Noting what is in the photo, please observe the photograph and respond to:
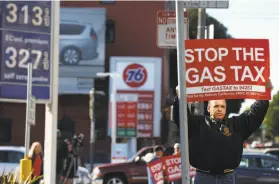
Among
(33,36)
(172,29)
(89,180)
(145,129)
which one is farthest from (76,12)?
(172,29)

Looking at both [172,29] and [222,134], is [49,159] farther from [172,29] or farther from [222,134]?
[222,134]

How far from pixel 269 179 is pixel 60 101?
25848 millimetres

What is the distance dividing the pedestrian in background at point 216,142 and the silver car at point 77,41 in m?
34.3

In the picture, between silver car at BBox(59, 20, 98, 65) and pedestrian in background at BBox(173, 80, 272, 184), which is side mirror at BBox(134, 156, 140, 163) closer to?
pedestrian in background at BBox(173, 80, 272, 184)

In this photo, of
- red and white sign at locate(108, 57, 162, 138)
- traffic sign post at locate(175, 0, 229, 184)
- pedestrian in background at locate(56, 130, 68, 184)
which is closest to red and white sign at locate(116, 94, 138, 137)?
red and white sign at locate(108, 57, 162, 138)

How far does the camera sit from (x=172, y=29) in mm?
8727

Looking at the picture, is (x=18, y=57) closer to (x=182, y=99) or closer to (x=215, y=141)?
(x=182, y=99)

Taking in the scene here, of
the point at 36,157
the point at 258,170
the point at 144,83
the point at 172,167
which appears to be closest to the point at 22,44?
the point at 36,157

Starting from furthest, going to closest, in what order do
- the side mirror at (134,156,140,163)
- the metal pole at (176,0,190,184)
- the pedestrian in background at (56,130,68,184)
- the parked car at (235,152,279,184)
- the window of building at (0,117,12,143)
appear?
the window of building at (0,117,12,143)
the side mirror at (134,156,140,163)
the parked car at (235,152,279,184)
the pedestrian in background at (56,130,68,184)
the metal pole at (176,0,190,184)

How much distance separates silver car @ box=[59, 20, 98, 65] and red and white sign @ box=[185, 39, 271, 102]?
34010 mm

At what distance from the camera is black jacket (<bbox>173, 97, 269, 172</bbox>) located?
6379 millimetres

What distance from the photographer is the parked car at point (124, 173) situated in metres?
21.2

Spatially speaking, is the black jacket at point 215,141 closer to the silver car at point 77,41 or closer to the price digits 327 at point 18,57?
the price digits 327 at point 18,57

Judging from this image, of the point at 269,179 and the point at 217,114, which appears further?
the point at 269,179
